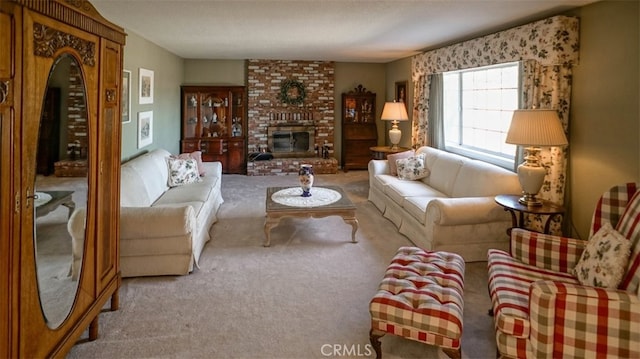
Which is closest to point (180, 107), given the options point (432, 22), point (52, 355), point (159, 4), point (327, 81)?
point (327, 81)

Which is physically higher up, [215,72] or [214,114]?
[215,72]

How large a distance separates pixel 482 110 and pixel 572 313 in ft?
13.5

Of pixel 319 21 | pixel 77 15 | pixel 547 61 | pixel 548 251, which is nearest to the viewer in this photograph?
pixel 77 15

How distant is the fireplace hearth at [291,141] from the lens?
8891 mm

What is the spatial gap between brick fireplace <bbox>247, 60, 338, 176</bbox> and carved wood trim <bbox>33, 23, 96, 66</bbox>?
20.8 feet

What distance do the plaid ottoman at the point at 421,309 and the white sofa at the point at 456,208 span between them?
122 cm

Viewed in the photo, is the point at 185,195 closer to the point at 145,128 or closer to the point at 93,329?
the point at 145,128

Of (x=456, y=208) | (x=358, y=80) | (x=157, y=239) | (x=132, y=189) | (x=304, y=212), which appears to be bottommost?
(x=157, y=239)

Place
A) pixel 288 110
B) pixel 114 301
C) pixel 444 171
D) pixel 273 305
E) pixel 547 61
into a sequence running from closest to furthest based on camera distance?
→ 1. pixel 114 301
2. pixel 273 305
3. pixel 547 61
4. pixel 444 171
5. pixel 288 110

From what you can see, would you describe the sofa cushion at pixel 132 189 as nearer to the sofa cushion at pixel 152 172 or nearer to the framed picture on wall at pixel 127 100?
the sofa cushion at pixel 152 172

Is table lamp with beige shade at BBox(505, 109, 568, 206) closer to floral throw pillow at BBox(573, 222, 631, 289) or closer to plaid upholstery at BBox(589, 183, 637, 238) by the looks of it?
plaid upholstery at BBox(589, 183, 637, 238)

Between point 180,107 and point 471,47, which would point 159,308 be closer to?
point 471,47

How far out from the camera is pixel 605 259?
2219 mm

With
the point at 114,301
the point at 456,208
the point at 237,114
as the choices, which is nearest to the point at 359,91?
the point at 237,114
